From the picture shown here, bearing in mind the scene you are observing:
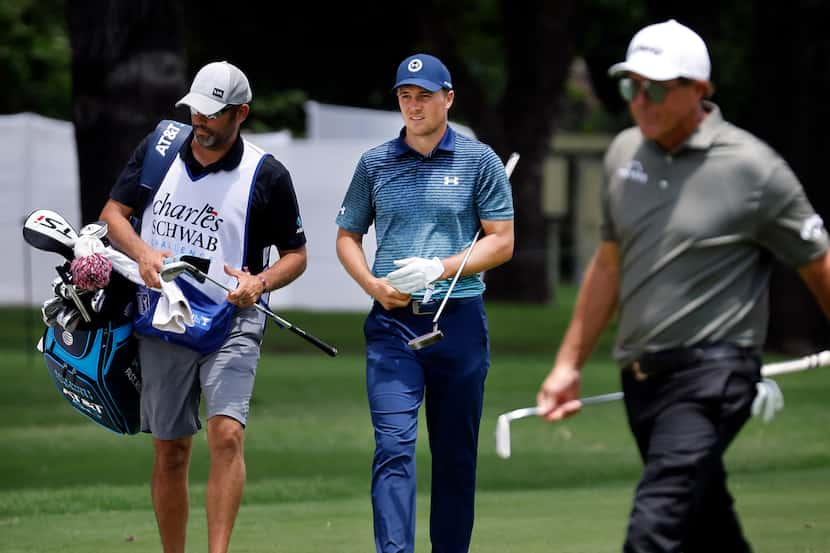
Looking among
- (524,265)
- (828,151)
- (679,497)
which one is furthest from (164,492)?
(524,265)

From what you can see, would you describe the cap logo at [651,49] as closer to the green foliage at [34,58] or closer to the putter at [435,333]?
Result: the putter at [435,333]

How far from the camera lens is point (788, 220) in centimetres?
530

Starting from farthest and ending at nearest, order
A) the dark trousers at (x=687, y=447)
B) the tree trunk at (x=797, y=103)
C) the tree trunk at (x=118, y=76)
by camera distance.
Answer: the tree trunk at (x=797, y=103)
the tree trunk at (x=118, y=76)
the dark trousers at (x=687, y=447)

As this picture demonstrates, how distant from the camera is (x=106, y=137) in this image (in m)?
14.6

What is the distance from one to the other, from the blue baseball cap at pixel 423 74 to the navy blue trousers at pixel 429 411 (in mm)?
876

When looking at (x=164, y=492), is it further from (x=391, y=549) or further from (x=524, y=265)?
(x=524, y=265)

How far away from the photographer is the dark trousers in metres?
5.21

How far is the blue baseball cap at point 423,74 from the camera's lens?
7.08 m

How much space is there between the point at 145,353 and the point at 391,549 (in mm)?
1319

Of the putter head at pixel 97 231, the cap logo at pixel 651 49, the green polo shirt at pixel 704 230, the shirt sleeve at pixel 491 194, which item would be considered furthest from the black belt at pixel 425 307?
the cap logo at pixel 651 49

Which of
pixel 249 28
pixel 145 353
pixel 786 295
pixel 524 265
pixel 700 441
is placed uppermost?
pixel 700 441

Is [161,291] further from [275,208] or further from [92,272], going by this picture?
[275,208]

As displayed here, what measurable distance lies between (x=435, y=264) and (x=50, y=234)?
161 cm

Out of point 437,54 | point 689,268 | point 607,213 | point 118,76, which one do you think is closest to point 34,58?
point 437,54
